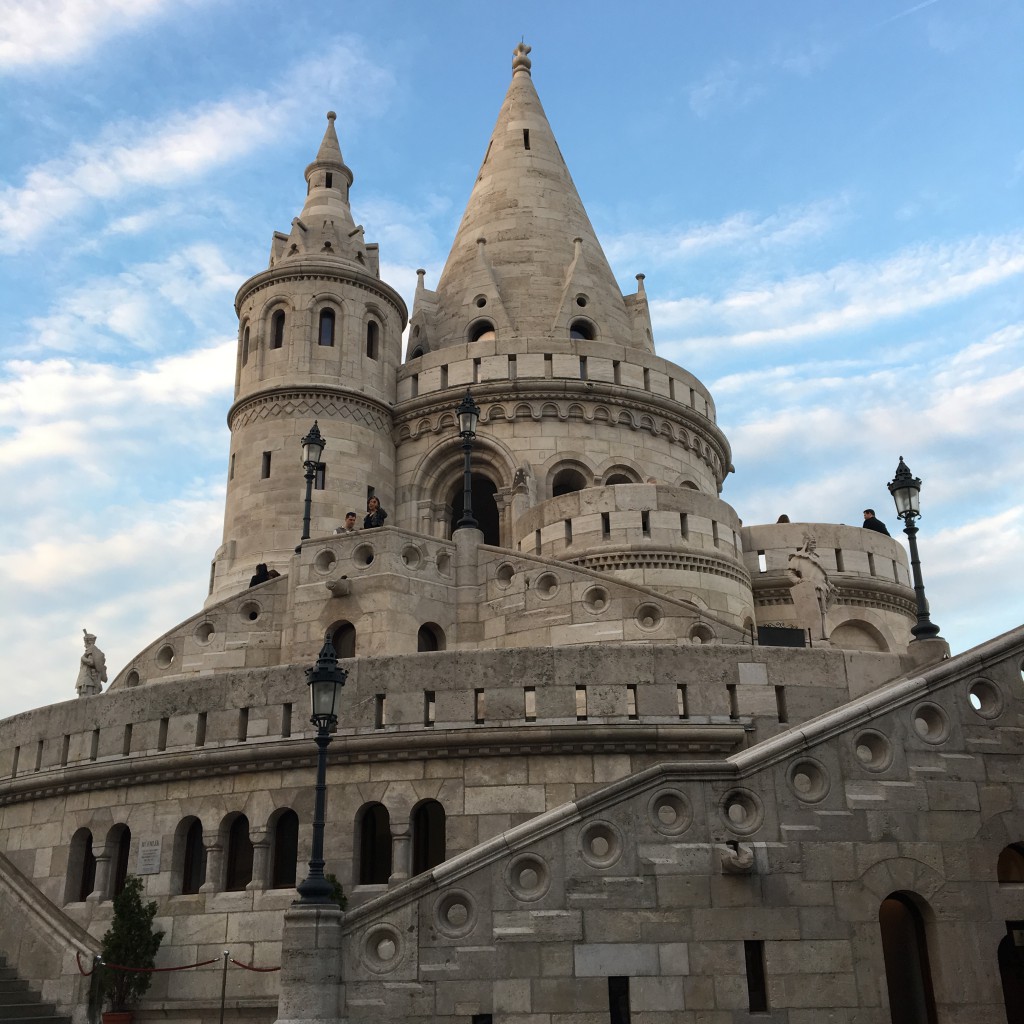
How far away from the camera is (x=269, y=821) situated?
14.9 metres

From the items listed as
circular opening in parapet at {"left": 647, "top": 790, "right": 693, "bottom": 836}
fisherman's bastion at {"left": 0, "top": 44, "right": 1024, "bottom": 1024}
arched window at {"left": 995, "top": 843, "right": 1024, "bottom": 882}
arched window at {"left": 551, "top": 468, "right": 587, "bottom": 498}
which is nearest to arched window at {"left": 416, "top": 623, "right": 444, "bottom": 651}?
fisherman's bastion at {"left": 0, "top": 44, "right": 1024, "bottom": 1024}

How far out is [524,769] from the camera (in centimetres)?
1431

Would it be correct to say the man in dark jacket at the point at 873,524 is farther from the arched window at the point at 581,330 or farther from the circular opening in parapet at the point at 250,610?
the circular opening in parapet at the point at 250,610

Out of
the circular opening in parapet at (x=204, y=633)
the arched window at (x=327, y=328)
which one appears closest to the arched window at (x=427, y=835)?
the circular opening in parapet at (x=204, y=633)

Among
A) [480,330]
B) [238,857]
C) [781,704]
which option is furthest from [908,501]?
[480,330]

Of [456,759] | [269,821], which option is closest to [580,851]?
[456,759]

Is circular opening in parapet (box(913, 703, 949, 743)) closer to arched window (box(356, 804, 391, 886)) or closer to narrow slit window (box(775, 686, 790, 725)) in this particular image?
narrow slit window (box(775, 686, 790, 725))

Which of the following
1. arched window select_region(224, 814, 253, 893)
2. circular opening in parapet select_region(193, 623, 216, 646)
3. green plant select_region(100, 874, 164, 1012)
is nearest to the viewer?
green plant select_region(100, 874, 164, 1012)

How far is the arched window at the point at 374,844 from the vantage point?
14367 millimetres

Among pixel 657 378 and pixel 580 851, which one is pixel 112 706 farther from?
pixel 657 378

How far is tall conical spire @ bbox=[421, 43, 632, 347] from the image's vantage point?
2962 cm

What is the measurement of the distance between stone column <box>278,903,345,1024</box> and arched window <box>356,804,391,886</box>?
353 cm

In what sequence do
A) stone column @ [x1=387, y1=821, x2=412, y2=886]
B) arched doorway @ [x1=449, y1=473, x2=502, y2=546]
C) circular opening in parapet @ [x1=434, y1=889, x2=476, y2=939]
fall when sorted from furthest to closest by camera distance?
arched doorway @ [x1=449, y1=473, x2=502, y2=546] < stone column @ [x1=387, y1=821, x2=412, y2=886] < circular opening in parapet @ [x1=434, y1=889, x2=476, y2=939]

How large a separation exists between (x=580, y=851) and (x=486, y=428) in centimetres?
1678
